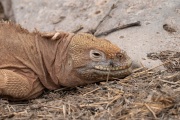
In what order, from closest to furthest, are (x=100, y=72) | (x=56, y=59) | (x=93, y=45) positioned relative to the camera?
(x=100, y=72)
(x=93, y=45)
(x=56, y=59)

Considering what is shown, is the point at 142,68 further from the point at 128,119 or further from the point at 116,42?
the point at 128,119

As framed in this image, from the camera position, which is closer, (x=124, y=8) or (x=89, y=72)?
(x=89, y=72)

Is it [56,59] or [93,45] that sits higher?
[93,45]

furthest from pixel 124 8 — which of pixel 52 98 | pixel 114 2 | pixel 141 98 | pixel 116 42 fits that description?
pixel 141 98

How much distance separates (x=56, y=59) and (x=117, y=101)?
1674mm

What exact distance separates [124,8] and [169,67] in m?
2.32

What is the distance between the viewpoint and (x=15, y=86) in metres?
7.54

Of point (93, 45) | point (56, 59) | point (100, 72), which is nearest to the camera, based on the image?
point (100, 72)

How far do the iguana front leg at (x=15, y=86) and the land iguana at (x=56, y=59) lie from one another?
0.9 inches

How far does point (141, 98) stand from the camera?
6.80 metres

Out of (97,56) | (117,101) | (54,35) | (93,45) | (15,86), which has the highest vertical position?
(54,35)

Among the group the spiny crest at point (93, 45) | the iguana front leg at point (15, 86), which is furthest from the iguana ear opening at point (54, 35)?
the iguana front leg at point (15, 86)

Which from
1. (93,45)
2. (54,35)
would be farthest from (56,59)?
(93,45)

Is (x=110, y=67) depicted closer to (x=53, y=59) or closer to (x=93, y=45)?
(x=93, y=45)
